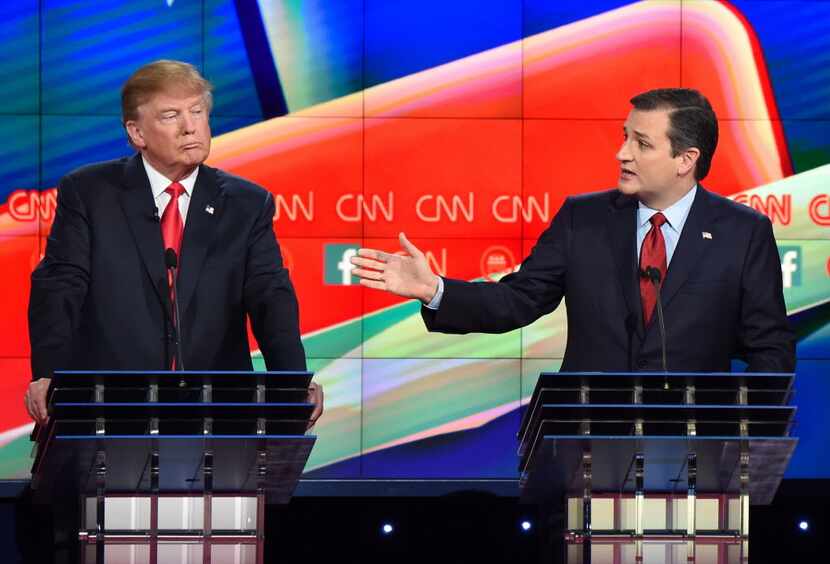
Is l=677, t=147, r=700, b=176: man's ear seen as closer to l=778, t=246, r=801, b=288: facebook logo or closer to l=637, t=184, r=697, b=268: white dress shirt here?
l=637, t=184, r=697, b=268: white dress shirt

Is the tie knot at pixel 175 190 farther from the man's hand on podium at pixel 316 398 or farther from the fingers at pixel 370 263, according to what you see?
the man's hand on podium at pixel 316 398

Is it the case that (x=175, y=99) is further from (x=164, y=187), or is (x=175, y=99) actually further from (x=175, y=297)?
(x=175, y=297)

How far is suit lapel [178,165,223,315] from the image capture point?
3.78 metres

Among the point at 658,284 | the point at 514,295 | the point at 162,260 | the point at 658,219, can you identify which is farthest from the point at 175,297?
the point at 658,219

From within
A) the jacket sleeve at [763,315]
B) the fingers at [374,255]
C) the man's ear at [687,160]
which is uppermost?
the man's ear at [687,160]

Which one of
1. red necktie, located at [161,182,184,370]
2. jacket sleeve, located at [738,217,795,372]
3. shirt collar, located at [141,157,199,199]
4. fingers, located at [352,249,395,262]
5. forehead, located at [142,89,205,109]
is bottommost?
jacket sleeve, located at [738,217,795,372]

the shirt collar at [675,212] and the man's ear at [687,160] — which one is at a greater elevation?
the man's ear at [687,160]

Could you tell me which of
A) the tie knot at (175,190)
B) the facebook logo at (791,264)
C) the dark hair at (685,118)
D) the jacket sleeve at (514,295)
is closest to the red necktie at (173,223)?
the tie knot at (175,190)

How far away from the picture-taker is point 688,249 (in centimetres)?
381

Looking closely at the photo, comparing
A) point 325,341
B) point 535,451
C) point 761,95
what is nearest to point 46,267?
point 535,451

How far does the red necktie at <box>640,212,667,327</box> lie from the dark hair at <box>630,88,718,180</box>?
0.60 feet

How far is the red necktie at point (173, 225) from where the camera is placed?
12.5ft

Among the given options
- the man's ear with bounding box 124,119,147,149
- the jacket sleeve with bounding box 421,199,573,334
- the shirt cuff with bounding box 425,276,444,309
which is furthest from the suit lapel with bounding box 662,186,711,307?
the man's ear with bounding box 124,119,147,149

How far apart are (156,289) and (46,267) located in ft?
0.96
